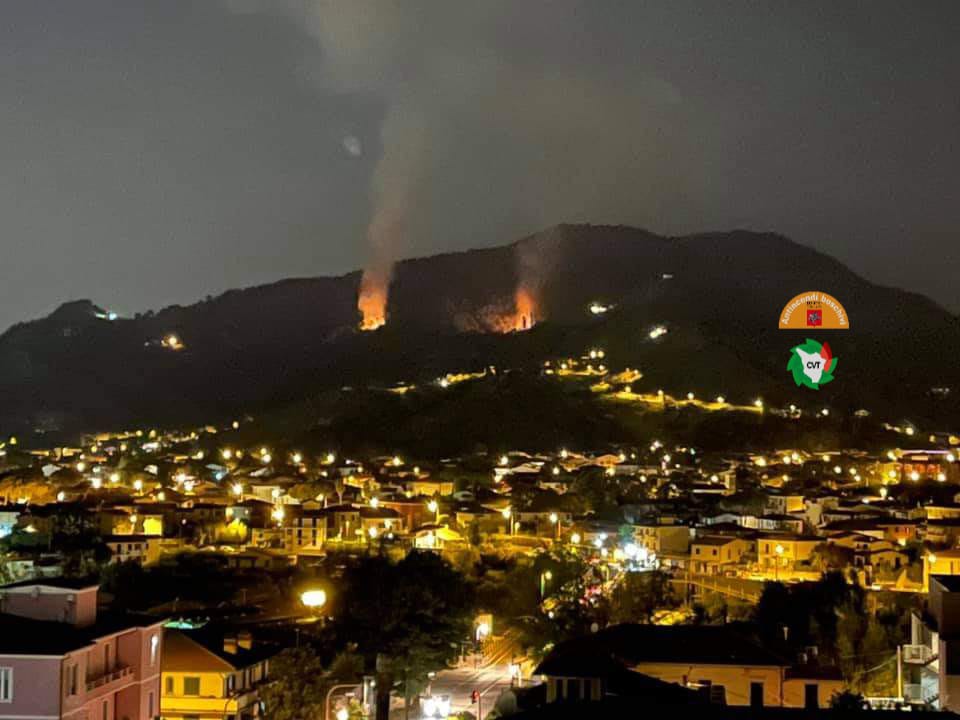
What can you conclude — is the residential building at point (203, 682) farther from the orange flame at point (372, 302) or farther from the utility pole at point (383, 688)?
the orange flame at point (372, 302)

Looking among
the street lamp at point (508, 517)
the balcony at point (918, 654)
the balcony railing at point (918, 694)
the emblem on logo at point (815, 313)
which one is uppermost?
the emblem on logo at point (815, 313)

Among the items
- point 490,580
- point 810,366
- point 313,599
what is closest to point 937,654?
point 313,599

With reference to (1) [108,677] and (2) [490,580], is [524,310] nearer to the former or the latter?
(2) [490,580]

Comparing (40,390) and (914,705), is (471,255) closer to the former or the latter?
(40,390)

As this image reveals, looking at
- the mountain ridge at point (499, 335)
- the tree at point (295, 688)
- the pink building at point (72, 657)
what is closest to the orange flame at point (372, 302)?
the mountain ridge at point (499, 335)

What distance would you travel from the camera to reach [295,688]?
48.0ft

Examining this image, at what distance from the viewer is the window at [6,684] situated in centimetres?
1136

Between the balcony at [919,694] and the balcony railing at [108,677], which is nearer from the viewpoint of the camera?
the balcony railing at [108,677]

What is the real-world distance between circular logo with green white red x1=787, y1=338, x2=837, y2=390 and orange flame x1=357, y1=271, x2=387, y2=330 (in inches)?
2292

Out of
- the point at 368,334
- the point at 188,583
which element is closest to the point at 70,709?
the point at 188,583

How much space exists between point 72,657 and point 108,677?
2.64 ft

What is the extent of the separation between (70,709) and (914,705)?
319 inches

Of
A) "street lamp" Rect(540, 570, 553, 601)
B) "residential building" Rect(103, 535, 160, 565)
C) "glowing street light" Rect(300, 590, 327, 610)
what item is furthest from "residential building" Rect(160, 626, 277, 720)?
"residential building" Rect(103, 535, 160, 565)

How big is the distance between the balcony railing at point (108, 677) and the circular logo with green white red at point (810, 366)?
60.1m
